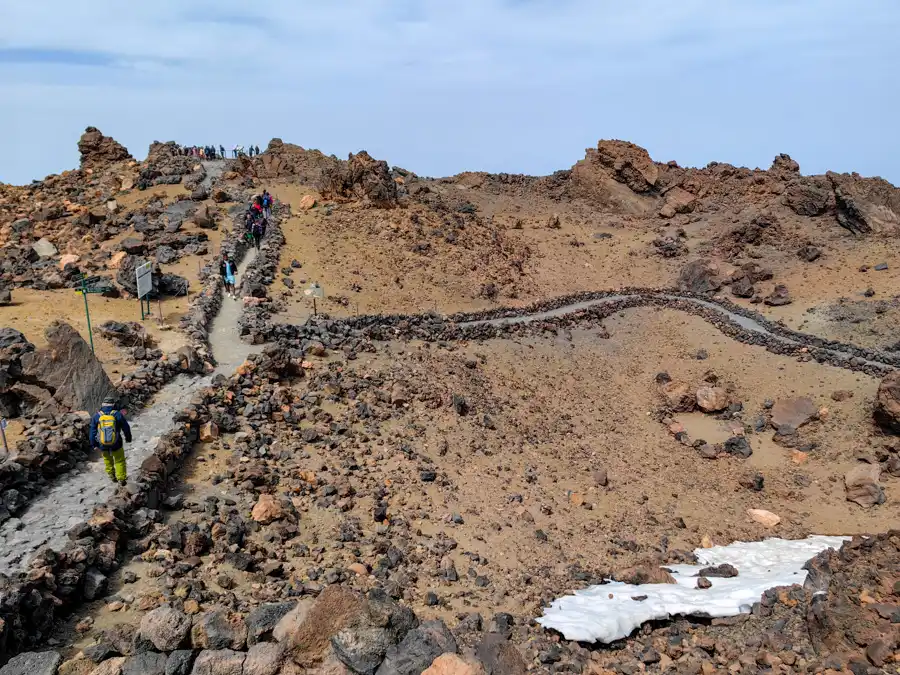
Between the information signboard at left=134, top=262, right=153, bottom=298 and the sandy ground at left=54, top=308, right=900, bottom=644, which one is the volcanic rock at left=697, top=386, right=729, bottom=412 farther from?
the information signboard at left=134, top=262, right=153, bottom=298

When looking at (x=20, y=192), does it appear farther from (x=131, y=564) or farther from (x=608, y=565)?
(x=608, y=565)

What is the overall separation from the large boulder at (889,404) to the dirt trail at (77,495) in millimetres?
22872

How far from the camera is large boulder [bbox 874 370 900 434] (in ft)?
71.3

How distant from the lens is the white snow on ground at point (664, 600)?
10.8 m

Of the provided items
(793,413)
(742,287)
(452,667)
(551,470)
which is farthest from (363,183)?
(452,667)

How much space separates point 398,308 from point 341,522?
16263mm

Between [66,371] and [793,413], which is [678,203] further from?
[66,371]

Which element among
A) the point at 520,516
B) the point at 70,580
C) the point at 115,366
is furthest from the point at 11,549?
the point at 520,516

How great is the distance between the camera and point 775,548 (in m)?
16.7

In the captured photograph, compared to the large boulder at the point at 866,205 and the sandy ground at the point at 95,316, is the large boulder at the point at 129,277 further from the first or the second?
the large boulder at the point at 866,205

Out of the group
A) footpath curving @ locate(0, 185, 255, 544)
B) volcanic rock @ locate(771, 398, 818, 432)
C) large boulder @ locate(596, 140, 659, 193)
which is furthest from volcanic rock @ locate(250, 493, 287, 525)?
large boulder @ locate(596, 140, 659, 193)

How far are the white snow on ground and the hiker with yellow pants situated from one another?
8.77 meters

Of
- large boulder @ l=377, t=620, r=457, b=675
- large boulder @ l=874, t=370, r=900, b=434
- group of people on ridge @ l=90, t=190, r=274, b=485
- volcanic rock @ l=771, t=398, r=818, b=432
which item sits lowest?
volcanic rock @ l=771, t=398, r=818, b=432

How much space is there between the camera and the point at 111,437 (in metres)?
12.1
